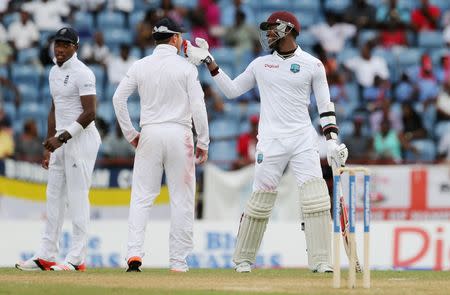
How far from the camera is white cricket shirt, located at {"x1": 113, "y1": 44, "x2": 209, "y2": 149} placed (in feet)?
41.4

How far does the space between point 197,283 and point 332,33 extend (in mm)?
13250

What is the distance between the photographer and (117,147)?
66.3 ft

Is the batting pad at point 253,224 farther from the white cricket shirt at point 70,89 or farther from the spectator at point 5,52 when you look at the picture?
the spectator at point 5,52

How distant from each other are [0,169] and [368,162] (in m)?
5.34

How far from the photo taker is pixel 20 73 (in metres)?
22.9

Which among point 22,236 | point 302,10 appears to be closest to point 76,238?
point 22,236

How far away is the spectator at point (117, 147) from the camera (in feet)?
65.9

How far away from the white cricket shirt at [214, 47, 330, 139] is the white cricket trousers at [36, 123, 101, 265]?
1873 mm

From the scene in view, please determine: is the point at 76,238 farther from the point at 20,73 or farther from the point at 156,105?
the point at 20,73

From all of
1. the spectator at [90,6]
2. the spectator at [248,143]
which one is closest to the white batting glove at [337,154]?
the spectator at [248,143]

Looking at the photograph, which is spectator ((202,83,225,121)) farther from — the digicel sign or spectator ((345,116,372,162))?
the digicel sign

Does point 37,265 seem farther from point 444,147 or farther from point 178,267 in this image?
point 444,147

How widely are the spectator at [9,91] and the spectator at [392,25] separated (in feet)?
22.1

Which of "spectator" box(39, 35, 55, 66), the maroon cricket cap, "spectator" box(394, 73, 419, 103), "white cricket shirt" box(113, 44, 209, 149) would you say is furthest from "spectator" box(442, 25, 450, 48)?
"white cricket shirt" box(113, 44, 209, 149)
